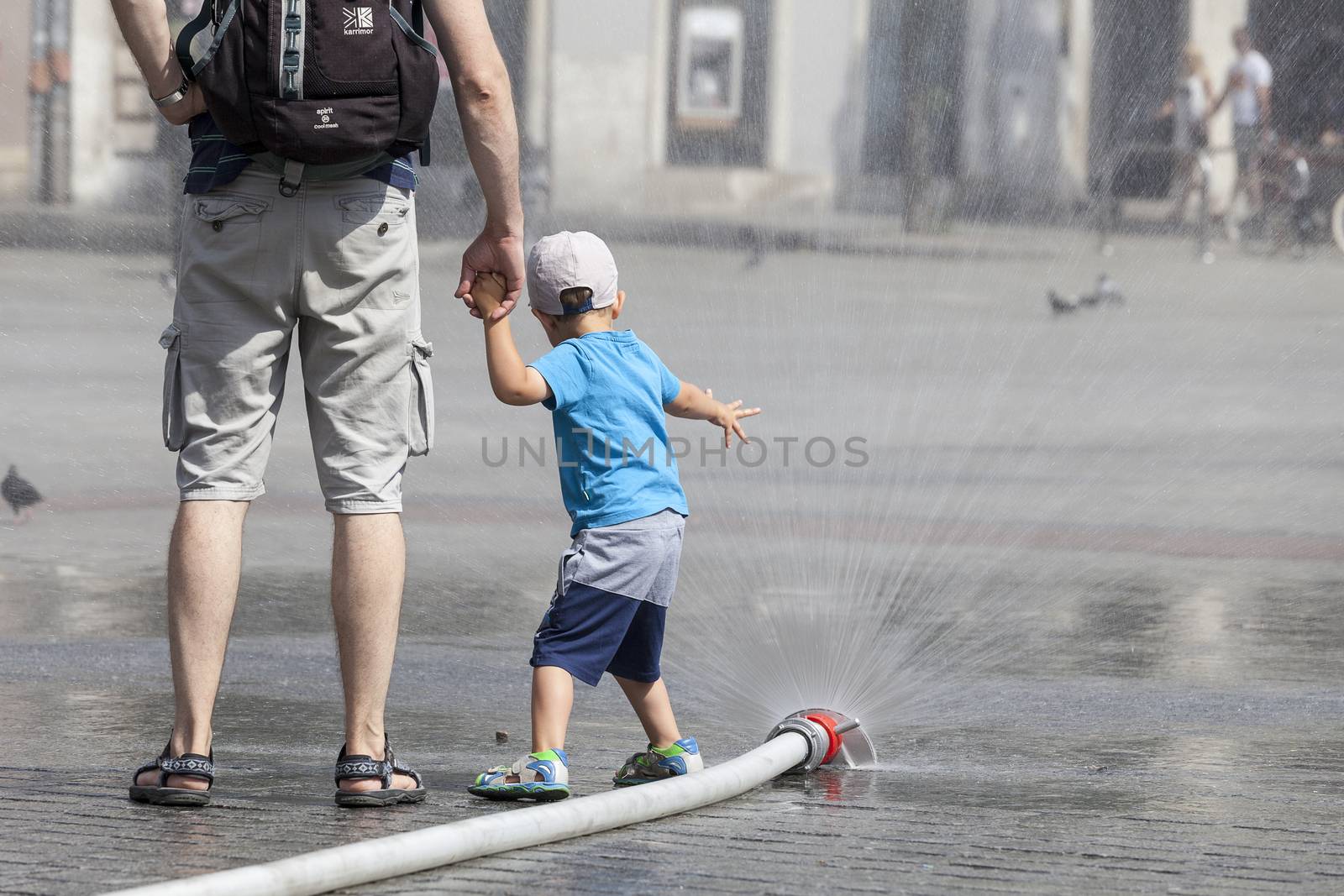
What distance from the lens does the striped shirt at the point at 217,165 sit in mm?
3357

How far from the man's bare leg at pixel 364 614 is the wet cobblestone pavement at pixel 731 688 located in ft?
0.56

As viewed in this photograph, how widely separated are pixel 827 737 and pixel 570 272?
108 centimetres

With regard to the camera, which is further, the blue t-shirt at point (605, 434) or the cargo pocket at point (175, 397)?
the blue t-shirt at point (605, 434)

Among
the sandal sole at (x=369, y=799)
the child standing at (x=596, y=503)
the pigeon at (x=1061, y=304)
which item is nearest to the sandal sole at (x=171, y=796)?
the sandal sole at (x=369, y=799)

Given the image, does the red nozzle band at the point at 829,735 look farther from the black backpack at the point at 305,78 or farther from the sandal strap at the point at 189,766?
the black backpack at the point at 305,78

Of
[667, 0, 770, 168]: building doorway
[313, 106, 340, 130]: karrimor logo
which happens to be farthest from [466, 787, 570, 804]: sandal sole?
[667, 0, 770, 168]: building doorway

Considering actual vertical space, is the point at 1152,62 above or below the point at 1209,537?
above

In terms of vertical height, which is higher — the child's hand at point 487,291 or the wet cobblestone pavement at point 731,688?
the child's hand at point 487,291

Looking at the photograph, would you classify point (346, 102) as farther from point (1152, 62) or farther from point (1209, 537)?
point (1152, 62)

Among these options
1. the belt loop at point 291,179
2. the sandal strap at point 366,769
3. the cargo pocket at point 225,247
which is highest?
the belt loop at point 291,179

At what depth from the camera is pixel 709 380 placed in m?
9.91

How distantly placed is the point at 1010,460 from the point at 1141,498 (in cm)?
100

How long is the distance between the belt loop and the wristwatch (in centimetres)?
22

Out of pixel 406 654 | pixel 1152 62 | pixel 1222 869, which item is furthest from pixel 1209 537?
pixel 1152 62
